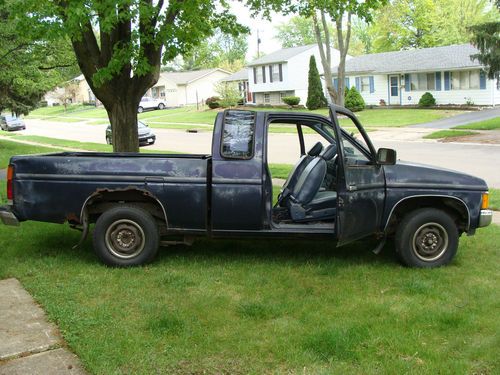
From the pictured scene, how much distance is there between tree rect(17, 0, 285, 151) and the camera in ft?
26.2

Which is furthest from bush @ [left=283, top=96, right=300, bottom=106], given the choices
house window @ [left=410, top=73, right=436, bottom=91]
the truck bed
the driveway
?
the truck bed

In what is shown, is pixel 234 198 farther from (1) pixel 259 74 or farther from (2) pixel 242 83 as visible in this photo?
(2) pixel 242 83

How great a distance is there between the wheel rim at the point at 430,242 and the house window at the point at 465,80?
3626cm

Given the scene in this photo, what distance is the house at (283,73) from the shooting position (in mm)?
54438

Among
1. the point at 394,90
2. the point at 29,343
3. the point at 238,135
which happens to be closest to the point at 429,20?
the point at 394,90

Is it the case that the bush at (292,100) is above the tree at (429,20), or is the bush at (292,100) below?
below

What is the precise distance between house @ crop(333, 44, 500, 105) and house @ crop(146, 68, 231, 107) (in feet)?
86.8

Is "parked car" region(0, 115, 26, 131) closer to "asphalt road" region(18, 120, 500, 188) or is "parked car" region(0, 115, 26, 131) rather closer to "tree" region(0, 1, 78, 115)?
"asphalt road" region(18, 120, 500, 188)

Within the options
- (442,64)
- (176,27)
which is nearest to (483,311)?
(176,27)

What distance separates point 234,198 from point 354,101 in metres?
39.3

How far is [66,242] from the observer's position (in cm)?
753

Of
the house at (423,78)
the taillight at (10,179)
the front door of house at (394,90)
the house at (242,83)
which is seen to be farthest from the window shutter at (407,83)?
the taillight at (10,179)

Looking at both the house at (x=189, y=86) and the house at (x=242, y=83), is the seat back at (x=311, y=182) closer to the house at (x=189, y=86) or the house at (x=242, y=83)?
the house at (x=242, y=83)

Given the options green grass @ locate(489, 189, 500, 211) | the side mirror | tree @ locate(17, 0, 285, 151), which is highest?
tree @ locate(17, 0, 285, 151)
